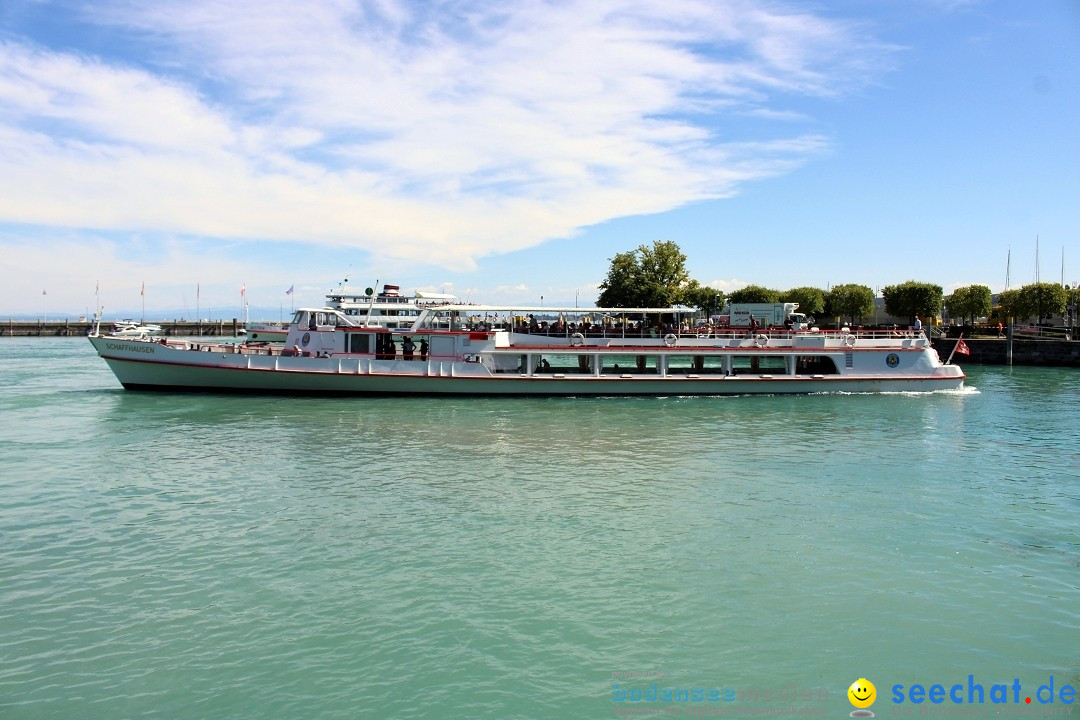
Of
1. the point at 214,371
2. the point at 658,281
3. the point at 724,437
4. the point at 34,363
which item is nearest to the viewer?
the point at 724,437

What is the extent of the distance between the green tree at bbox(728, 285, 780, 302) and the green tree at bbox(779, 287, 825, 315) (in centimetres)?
108

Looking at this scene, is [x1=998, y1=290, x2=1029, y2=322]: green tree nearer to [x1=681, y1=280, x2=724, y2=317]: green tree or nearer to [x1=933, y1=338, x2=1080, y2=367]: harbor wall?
[x1=933, y1=338, x2=1080, y2=367]: harbor wall

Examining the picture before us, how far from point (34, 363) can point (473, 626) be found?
54.8 metres

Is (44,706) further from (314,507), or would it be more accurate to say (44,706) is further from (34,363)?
(34,363)

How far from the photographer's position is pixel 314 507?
15.3 meters

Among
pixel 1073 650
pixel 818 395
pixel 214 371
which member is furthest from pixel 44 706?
pixel 818 395

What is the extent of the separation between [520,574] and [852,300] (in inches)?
3054

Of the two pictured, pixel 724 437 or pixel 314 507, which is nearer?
pixel 314 507

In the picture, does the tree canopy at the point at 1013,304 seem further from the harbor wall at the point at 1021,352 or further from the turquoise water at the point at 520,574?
the turquoise water at the point at 520,574

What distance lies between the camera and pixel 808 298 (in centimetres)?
8169

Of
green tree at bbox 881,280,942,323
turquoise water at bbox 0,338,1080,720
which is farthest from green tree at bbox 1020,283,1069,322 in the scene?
turquoise water at bbox 0,338,1080,720

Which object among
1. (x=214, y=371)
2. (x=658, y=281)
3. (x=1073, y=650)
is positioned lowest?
(x=1073, y=650)

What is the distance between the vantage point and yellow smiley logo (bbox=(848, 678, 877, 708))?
8383mm

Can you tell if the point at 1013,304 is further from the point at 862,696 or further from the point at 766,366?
the point at 862,696
